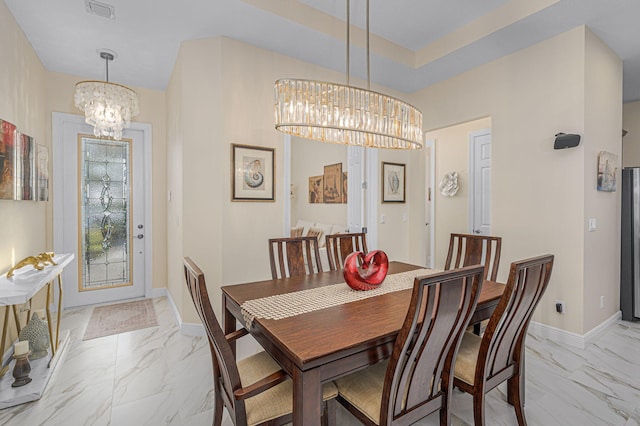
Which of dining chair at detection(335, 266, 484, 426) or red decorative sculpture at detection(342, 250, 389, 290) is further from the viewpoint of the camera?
red decorative sculpture at detection(342, 250, 389, 290)

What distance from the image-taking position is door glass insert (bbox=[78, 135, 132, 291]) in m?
3.81

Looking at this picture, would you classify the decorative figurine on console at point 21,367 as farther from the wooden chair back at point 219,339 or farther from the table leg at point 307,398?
the table leg at point 307,398

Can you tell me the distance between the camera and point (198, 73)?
2.96m

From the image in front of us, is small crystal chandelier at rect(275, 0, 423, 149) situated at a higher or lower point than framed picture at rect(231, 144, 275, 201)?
higher

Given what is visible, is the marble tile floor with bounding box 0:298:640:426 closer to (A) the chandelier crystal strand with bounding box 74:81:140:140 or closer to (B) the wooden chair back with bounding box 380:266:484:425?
(B) the wooden chair back with bounding box 380:266:484:425

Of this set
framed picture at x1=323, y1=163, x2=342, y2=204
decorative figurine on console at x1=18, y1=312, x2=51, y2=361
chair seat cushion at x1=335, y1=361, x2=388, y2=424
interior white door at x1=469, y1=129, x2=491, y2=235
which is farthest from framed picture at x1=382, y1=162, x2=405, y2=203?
decorative figurine on console at x1=18, y1=312, x2=51, y2=361

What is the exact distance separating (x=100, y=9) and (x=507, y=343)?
3562 millimetres

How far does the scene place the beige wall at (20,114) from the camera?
2342 mm

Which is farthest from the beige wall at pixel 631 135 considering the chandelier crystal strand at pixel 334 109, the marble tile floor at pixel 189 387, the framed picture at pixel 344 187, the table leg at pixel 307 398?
the table leg at pixel 307 398

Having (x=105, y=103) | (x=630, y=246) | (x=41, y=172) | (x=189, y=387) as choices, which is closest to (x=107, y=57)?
(x=105, y=103)

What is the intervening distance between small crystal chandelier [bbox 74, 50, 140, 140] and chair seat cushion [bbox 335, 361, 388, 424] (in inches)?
116

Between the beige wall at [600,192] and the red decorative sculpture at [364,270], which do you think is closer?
the red decorative sculpture at [364,270]

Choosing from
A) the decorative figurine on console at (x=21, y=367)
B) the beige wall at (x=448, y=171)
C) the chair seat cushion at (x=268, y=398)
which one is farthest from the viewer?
the beige wall at (x=448, y=171)

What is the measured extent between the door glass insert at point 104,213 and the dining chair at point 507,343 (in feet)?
13.2
